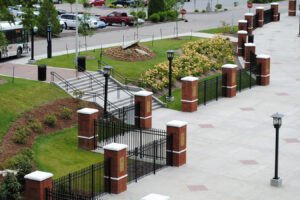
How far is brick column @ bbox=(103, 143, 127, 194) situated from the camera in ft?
74.8

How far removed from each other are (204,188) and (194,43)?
24.4 m

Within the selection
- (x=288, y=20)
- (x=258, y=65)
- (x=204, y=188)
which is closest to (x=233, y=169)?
(x=204, y=188)

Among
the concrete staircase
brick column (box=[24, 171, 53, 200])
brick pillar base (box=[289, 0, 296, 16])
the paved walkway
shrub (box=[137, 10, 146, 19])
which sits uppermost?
brick pillar base (box=[289, 0, 296, 16])

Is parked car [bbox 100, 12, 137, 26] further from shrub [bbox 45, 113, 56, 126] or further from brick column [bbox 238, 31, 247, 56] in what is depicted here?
shrub [bbox 45, 113, 56, 126]

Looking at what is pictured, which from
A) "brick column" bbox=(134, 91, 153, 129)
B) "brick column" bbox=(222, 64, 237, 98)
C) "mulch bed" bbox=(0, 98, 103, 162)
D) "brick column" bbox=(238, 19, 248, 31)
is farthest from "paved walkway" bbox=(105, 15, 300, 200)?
"brick column" bbox=(238, 19, 248, 31)

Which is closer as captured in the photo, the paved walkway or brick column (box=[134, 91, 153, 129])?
the paved walkway

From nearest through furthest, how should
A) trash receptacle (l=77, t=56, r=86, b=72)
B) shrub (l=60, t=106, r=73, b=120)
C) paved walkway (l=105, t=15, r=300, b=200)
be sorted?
paved walkway (l=105, t=15, r=300, b=200), shrub (l=60, t=106, r=73, b=120), trash receptacle (l=77, t=56, r=86, b=72)

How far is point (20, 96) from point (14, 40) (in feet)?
43.3

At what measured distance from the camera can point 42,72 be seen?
3447 cm

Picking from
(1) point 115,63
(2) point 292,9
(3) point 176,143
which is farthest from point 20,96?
(2) point 292,9

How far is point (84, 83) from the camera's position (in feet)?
116

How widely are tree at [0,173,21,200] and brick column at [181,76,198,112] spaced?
1395 cm

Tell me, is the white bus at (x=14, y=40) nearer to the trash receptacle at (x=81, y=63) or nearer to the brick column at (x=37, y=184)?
the trash receptacle at (x=81, y=63)

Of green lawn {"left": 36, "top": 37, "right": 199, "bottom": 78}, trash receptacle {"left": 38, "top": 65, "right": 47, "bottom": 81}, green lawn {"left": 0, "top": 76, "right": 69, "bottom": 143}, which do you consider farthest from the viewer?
green lawn {"left": 36, "top": 37, "right": 199, "bottom": 78}
